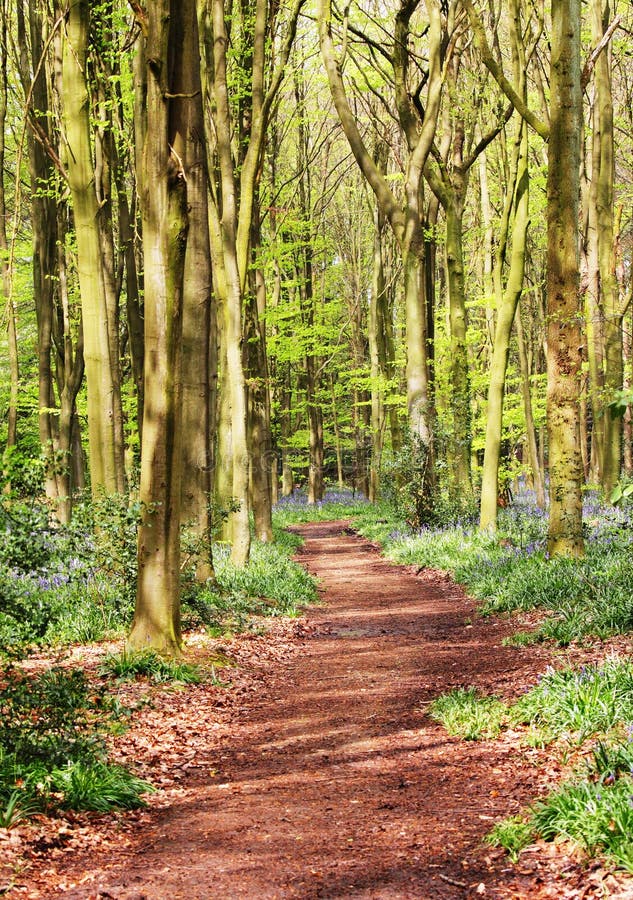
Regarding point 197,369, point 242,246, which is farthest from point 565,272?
point 242,246

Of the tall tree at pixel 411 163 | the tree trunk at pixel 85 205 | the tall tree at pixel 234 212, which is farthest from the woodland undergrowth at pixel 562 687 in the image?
the tree trunk at pixel 85 205

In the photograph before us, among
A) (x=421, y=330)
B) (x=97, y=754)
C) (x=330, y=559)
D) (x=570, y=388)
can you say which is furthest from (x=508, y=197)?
(x=97, y=754)

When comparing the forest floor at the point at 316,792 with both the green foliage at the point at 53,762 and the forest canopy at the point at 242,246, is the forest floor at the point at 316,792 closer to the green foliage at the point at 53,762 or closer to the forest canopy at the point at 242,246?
the green foliage at the point at 53,762

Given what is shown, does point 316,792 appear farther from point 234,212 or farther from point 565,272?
point 234,212

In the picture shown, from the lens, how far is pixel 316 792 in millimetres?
4832

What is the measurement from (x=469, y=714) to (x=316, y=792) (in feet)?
4.57

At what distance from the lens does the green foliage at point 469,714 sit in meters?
5.53

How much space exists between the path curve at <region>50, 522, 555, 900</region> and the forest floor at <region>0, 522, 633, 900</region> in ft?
0.04

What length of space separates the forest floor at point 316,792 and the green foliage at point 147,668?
17cm

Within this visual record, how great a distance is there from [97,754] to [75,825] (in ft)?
1.93

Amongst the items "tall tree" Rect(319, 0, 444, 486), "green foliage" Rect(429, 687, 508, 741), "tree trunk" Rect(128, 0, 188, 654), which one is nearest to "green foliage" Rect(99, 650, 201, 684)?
"tree trunk" Rect(128, 0, 188, 654)

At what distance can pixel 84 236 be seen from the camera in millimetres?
9906

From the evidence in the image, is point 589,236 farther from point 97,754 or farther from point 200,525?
point 97,754

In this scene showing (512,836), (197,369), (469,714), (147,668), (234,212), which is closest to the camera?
(512,836)
